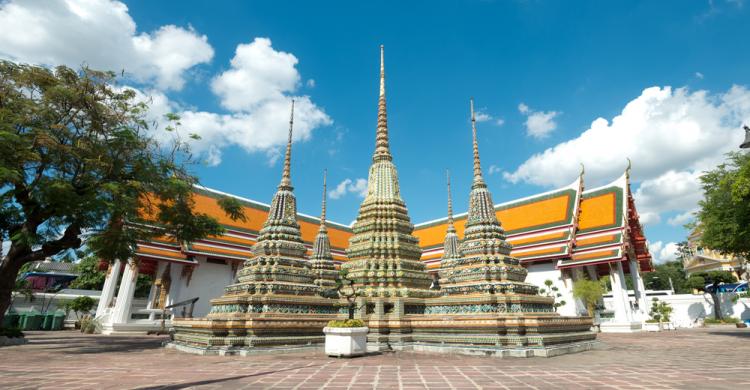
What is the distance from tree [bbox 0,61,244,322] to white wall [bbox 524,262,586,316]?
74.1 feet

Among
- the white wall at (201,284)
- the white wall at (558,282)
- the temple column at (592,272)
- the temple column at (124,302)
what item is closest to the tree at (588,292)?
the white wall at (558,282)

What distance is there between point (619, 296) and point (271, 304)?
22.5 meters

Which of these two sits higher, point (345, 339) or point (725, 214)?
point (725, 214)

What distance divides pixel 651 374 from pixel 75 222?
616 inches

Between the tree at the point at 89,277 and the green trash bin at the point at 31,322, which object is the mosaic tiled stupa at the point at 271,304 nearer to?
the green trash bin at the point at 31,322

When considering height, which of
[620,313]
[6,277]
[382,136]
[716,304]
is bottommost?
[620,313]

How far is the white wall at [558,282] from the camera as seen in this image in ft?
85.3

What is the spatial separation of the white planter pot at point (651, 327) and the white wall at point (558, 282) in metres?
3.93

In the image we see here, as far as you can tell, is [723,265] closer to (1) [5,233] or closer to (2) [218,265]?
(2) [218,265]

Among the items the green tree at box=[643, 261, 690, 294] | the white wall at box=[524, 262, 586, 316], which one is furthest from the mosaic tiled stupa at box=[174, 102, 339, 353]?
the green tree at box=[643, 261, 690, 294]

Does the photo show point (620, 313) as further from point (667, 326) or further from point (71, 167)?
point (71, 167)

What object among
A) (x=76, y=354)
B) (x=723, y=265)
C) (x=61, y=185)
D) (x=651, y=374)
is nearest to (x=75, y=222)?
(x=61, y=185)

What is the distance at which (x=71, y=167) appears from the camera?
1302 centimetres

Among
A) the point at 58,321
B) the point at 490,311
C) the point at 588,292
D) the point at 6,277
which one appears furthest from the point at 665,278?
the point at 6,277
